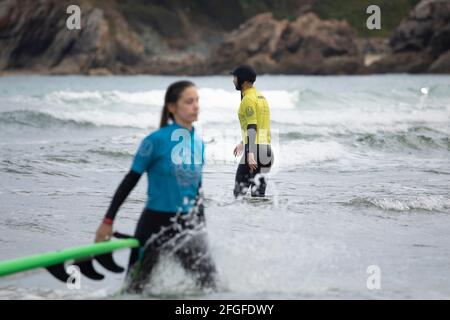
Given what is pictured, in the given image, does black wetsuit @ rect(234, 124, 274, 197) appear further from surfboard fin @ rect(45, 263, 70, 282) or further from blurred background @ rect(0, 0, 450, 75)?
blurred background @ rect(0, 0, 450, 75)

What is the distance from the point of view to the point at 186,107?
212 inches

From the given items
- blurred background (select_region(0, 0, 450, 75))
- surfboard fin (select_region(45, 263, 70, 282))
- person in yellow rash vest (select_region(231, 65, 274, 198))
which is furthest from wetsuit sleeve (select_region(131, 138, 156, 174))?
blurred background (select_region(0, 0, 450, 75))

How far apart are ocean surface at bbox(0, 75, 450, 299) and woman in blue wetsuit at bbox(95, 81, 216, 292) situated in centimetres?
15

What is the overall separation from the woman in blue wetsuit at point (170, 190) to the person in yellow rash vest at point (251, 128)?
330 centimetres

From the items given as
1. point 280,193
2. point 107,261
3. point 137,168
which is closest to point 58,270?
point 107,261

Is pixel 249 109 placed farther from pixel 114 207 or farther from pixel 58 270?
pixel 58 270

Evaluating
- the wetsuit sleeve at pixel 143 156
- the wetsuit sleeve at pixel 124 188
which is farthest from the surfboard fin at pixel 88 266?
the wetsuit sleeve at pixel 143 156

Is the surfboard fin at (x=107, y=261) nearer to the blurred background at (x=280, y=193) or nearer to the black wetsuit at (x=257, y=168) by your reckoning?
the blurred background at (x=280, y=193)

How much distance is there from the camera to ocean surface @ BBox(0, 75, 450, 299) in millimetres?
6297

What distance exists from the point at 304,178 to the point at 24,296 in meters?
7.89

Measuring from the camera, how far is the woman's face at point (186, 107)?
5.39 m
